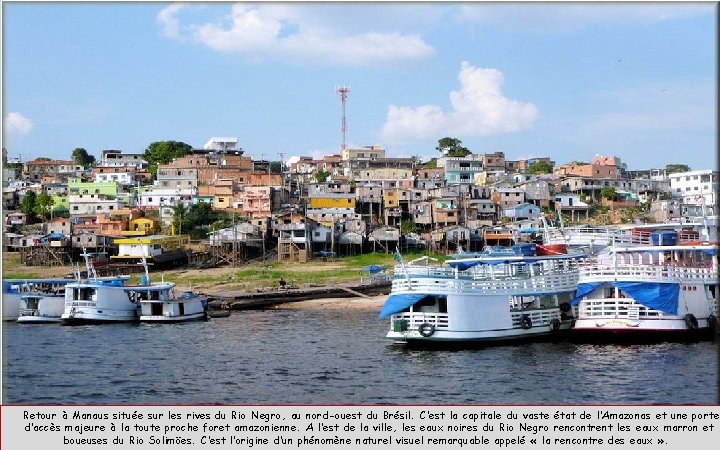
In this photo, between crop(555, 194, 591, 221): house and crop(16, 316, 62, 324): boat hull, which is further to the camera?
crop(555, 194, 591, 221): house

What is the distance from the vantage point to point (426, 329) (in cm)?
3456

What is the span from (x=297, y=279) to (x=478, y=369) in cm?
3347

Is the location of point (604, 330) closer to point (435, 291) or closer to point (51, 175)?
point (435, 291)

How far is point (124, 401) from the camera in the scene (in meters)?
25.8

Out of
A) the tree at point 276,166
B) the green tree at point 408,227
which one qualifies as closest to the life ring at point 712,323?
the green tree at point 408,227

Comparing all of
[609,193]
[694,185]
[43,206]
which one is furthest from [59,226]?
[694,185]

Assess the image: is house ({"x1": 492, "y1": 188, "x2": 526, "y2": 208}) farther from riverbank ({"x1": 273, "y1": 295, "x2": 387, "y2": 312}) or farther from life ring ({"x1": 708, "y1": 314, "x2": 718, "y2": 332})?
life ring ({"x1": 708, "y1": 314, "x2": 718, "y2": 332})

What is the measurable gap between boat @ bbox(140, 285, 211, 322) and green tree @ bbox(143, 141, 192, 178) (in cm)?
6287

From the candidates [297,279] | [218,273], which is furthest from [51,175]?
[297,279]

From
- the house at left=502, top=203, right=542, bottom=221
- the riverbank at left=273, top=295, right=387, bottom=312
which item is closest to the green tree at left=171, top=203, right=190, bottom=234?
the riverbank at left=273, top=295, right=387, bottom=312

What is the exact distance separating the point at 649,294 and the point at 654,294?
214 millimetres

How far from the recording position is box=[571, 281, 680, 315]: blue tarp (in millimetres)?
34969

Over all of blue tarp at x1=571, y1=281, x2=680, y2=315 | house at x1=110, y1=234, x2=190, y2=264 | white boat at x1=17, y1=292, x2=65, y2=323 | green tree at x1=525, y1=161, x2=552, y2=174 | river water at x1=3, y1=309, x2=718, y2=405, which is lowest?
river water at x1=3, y1=309, x2=718, y2=405

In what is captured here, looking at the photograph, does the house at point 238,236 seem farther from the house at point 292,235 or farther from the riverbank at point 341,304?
the riverbank at point 341,304
